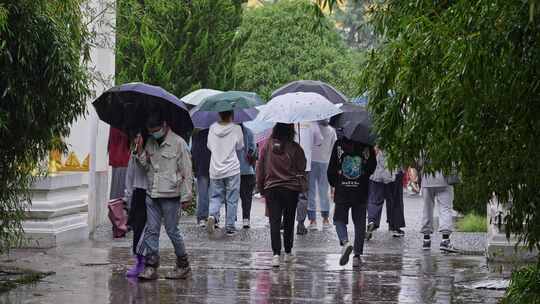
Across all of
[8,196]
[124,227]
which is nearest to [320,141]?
[124,227]

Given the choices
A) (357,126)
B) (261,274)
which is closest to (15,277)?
(261,274)

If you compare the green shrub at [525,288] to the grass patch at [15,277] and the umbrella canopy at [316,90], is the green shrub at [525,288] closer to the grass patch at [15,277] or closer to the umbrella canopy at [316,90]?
the grass patch at [15,277]

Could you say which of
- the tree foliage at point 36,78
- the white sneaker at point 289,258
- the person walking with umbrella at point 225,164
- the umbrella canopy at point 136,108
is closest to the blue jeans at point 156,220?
the umbrella canopy at point 136,108

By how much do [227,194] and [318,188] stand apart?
2015 mm

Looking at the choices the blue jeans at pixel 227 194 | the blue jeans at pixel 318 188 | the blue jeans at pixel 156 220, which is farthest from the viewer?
the blue jeans at pixel 318 188

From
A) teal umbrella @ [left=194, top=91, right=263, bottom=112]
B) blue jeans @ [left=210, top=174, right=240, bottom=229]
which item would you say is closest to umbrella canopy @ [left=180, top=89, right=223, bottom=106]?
blue jeans @ [left=210, top=174, right=240, bottom=229]

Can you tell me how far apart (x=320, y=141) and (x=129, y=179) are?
6437mm

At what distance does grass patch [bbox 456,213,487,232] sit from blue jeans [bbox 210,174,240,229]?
3656mm

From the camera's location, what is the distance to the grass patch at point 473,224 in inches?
741

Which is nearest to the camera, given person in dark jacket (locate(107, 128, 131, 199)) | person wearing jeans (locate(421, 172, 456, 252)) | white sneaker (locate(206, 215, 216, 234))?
person wearing jeans (locate(421, 172, 456, 252))

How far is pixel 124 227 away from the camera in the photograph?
1698 centimetres

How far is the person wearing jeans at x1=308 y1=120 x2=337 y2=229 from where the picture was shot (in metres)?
18.8

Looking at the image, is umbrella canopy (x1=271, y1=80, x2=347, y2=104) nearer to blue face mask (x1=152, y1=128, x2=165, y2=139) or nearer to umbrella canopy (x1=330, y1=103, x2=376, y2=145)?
umbrella canopy (x1=330, y1=103, x2=376, y2=145)

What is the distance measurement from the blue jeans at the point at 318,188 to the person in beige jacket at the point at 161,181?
20.6ft
